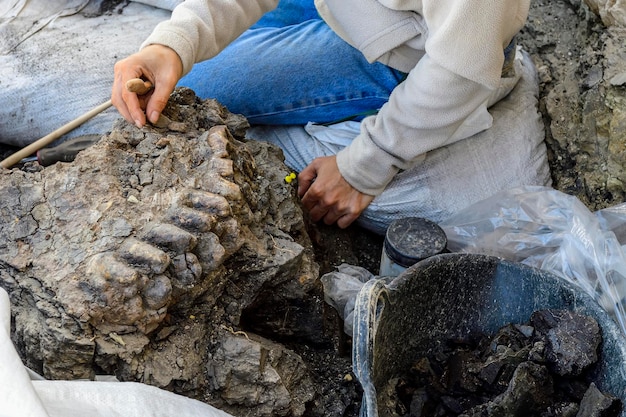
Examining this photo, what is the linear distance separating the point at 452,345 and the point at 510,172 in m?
0.59

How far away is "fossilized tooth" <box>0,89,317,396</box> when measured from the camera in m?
1.13

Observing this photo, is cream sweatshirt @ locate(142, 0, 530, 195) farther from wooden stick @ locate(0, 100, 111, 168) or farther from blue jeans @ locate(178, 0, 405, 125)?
wooden stick @ locate(0, 100, 111, 168)

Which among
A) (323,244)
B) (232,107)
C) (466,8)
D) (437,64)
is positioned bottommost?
(323,244)

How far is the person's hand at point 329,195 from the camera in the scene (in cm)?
173

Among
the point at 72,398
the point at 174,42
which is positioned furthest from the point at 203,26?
the point at 72,398

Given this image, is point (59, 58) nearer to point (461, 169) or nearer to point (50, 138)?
point (50, 138)

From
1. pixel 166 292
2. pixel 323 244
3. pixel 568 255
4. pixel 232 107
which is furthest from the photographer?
pixel 232 107

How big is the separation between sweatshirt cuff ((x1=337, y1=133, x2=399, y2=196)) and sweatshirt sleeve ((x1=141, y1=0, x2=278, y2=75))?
410 millimetres

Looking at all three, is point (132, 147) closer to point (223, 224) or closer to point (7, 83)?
point (223, 224)

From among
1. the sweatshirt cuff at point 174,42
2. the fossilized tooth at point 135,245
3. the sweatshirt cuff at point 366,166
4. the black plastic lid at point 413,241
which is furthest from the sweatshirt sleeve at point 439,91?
the sweatshirt cuff at point 174,42

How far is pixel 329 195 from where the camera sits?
1733 millimetres

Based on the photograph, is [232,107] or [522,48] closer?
[232,107]

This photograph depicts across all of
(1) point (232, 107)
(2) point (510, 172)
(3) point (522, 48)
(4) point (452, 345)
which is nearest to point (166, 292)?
(4) point (452, 345)

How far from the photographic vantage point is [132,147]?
140 centimetres
